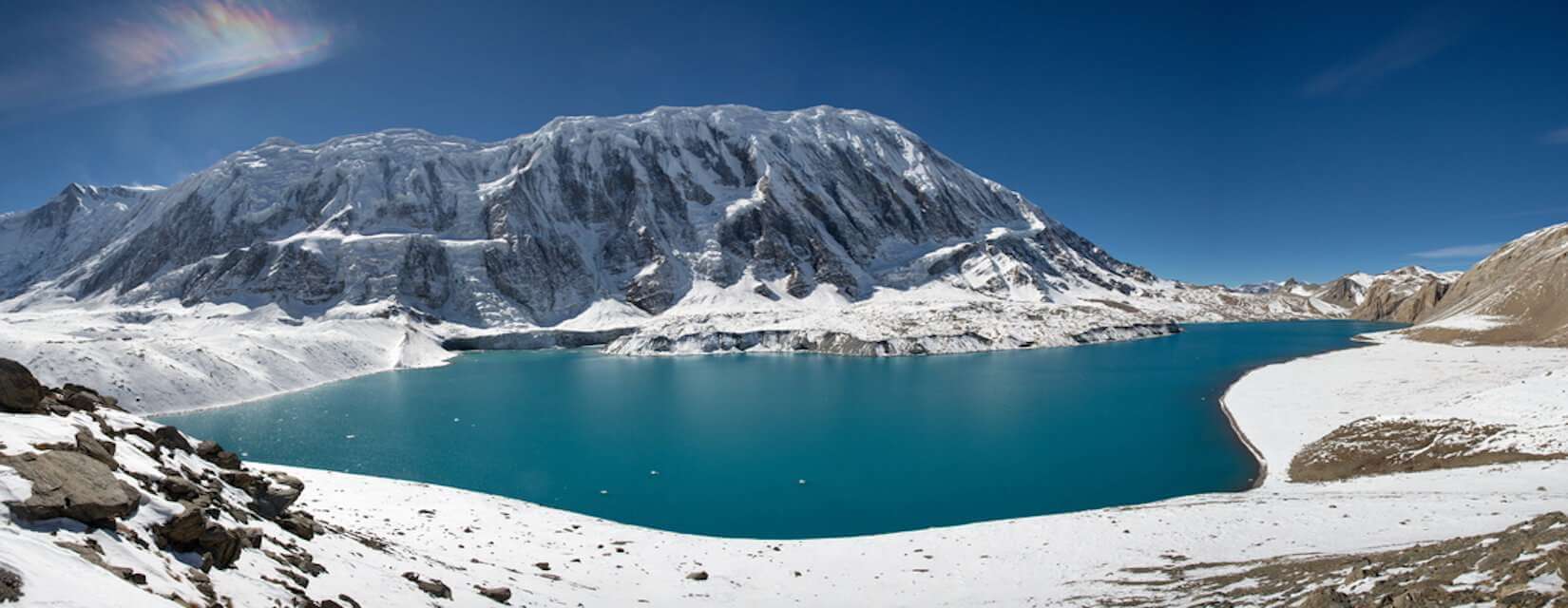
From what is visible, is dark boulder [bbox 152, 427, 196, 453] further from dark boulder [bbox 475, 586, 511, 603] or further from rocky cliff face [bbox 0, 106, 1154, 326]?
rocky cliff face [bbox 0, 106, 1154, 326]

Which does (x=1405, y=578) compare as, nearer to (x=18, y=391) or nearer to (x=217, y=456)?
(x=18, y=391)

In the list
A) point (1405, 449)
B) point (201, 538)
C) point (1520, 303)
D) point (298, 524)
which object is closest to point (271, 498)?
point (298, 524)

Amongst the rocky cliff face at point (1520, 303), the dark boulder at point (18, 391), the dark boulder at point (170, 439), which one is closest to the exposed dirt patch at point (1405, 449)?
the dark boulder at point (170, 439)

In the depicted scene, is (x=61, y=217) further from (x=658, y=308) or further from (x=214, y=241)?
(x=658, y=308)

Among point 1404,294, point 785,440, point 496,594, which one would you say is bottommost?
point 785,440

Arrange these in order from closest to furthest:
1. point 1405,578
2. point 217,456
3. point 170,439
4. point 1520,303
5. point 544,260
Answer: point 1405,578
point 170,439
point 217,456
point 1520,303
point 544,260

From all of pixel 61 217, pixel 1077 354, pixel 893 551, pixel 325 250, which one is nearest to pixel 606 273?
pixel 325 250
